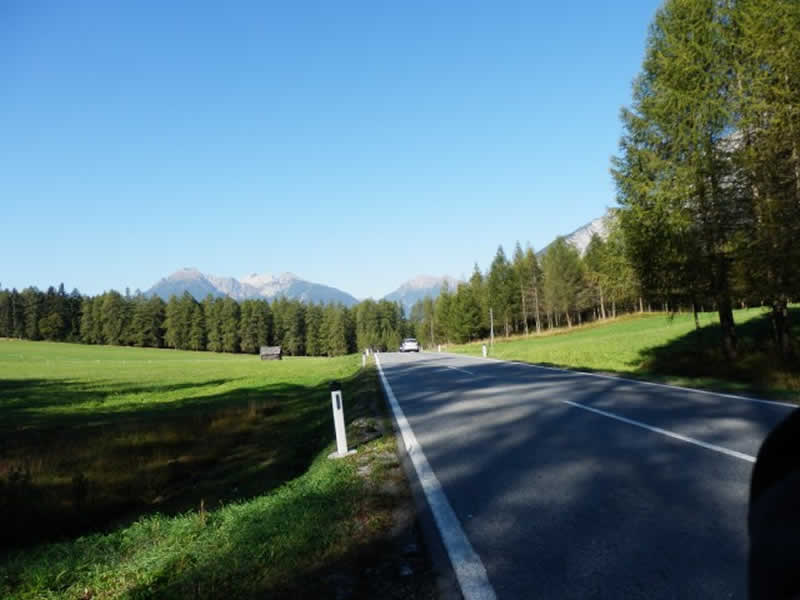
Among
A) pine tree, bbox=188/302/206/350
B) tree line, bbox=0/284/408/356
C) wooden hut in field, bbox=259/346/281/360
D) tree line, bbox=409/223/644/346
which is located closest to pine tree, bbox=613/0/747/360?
tree line, bbox=409/223/644/346

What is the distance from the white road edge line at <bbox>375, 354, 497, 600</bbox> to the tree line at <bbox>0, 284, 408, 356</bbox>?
10333cm

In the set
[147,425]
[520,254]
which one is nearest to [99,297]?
[520,254]

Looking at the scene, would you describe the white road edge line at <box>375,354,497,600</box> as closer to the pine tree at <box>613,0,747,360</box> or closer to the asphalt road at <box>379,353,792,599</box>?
the asphalt road at <box>379,353,792,599</box>

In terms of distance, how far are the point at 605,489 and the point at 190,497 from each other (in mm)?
6756

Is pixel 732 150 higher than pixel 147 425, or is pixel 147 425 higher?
pixel 732 150

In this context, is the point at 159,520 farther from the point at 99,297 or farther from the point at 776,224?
the point at 99,297

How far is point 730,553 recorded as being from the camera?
2.98 metres

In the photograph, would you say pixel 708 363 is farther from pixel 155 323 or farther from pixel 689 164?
pixel 155 323

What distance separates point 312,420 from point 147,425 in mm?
4909

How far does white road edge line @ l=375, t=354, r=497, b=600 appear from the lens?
9.41ft

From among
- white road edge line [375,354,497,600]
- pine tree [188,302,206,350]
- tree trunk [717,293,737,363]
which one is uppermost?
pine tree [188,302,206,350]

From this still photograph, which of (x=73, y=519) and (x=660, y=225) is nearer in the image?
(x=73, y=519)

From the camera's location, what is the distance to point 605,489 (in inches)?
168

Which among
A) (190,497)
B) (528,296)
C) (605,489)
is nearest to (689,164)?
(605,489)
